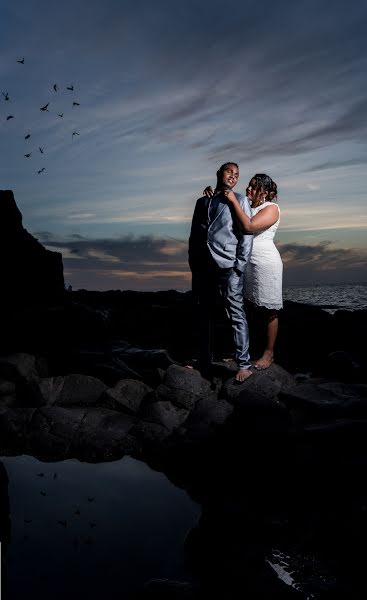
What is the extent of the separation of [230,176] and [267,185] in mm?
643

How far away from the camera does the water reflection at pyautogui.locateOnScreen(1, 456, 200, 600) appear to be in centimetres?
322

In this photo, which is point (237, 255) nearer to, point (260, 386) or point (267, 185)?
point (267, 185)

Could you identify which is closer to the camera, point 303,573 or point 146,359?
point 303,573

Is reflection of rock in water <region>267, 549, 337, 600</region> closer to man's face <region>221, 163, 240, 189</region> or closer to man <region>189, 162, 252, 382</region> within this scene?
man <region>189, 162, 252, 382</region>

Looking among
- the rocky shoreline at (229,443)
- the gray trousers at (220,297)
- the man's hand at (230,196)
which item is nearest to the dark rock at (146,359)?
the rocky shoreline at (229,443)

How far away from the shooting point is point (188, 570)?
129 inches

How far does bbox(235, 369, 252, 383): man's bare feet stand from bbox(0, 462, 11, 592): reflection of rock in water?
3.20 metres

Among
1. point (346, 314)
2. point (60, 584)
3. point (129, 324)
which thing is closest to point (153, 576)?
point (60, 584)

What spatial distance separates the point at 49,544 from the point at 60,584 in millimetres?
557

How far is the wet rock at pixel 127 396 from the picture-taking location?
6.48 m

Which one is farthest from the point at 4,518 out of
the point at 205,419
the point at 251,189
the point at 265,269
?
the point at 251,189

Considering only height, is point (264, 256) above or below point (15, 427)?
above

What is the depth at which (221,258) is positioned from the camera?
588cm

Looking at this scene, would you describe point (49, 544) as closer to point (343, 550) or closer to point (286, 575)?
point (286, 575)
